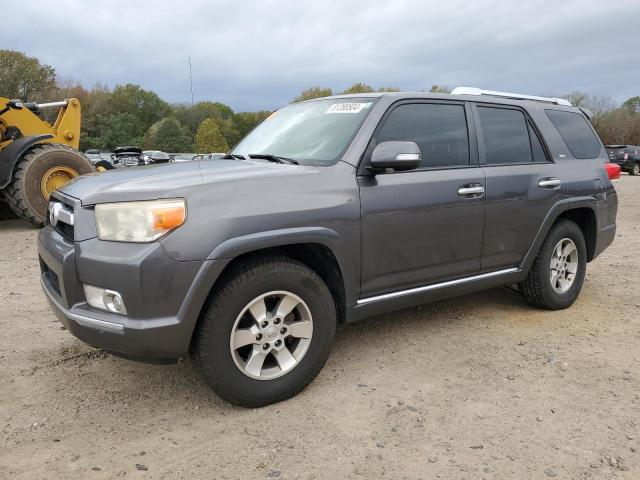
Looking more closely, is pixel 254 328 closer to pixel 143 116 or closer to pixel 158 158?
pixel 158 158

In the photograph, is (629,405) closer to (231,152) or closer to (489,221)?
Result: (489,221)

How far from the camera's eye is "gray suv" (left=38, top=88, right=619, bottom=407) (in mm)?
2574

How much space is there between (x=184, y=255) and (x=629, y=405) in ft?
8.58

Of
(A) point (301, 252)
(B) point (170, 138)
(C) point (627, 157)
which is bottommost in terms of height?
(C) point (627, 157)

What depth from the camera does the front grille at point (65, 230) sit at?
112 inches

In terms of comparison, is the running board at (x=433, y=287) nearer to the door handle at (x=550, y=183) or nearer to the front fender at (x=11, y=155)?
the door handle at (x=550, y=183)

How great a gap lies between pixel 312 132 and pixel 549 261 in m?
2.31

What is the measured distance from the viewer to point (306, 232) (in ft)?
9.47

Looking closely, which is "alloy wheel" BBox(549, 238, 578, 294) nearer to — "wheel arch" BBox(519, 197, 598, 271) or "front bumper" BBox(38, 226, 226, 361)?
"wheel arch" BBox(519, 197, 598, 271)

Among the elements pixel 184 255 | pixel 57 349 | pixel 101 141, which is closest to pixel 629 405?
pixel 184 255

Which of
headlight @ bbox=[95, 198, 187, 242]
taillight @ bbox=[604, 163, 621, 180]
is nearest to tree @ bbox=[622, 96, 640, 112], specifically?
taillight @ bbox=[604, 163, 621, 180]

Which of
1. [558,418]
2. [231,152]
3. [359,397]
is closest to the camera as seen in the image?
[558,418]

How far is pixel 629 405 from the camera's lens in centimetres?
297

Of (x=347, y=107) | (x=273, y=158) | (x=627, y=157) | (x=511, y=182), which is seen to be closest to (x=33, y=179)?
(x=273, y=158)
